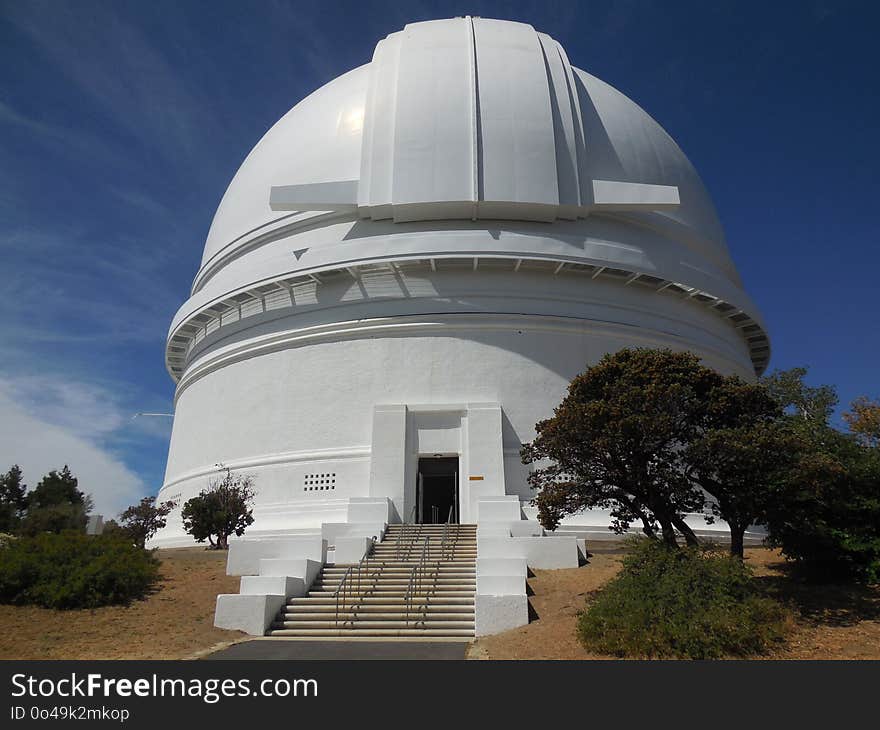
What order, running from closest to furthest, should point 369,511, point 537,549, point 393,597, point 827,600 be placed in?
point 827,600
point 393,597
point 537,549
point 369,511

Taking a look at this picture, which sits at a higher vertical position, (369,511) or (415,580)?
(369,511)

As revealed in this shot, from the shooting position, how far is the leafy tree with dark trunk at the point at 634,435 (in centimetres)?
1156

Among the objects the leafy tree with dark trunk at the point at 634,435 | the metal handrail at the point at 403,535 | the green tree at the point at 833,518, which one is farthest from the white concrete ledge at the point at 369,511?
the green tree at the point at 833,518

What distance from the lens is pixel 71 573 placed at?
11781mm

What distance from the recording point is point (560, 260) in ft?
67.6

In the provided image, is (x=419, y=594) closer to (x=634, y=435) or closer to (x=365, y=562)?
(x=365, y=562)

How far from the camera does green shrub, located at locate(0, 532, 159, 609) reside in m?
11.4

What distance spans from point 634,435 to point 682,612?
11.4ft

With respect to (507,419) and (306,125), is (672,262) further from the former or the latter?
(306,125)

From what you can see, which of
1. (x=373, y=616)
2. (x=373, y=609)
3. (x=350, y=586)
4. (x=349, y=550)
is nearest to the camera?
(x=373, y=616)

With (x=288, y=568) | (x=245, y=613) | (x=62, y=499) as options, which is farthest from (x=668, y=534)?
(x=62, y=499)

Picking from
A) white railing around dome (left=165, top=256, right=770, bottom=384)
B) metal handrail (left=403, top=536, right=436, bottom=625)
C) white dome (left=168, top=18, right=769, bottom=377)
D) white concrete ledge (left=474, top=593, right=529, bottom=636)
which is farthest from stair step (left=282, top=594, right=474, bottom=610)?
white dome (left=168, top=18, right=769, bottom=377)

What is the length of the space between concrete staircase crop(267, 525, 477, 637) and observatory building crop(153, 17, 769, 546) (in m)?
3.43
